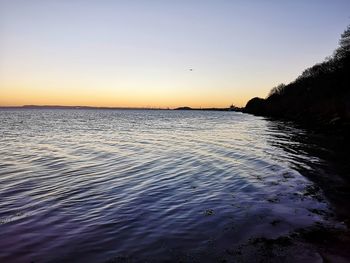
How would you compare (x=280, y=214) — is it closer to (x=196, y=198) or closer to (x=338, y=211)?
(x=338, y=211)

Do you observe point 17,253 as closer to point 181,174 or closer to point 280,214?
point 280,214

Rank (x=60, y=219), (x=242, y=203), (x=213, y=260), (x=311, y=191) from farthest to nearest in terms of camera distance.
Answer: (x=311, y=191) < (x=242, y=203) < (x=60, y=219) < (x=213, y=260)

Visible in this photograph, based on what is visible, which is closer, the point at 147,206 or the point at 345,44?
the point at 147,206

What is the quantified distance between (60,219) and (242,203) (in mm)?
6305

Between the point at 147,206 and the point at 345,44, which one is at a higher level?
the point at 345,44

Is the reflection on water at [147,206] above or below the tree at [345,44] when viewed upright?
below

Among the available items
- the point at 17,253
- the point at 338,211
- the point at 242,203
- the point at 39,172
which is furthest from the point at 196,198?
the point at 39,172

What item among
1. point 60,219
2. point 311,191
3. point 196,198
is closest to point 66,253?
point 60,219

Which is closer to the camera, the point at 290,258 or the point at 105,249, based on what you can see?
the point at 290,258

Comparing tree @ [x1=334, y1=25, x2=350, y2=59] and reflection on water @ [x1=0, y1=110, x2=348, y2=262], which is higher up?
tree @ [x1=334, y1=25, x2=350, y2=59]

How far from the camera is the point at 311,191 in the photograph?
14.4m

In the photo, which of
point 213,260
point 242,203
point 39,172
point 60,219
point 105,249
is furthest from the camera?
point 39,172

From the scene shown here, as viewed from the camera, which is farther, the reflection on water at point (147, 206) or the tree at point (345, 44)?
the tree at point (345, 44)

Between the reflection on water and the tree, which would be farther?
the tree
